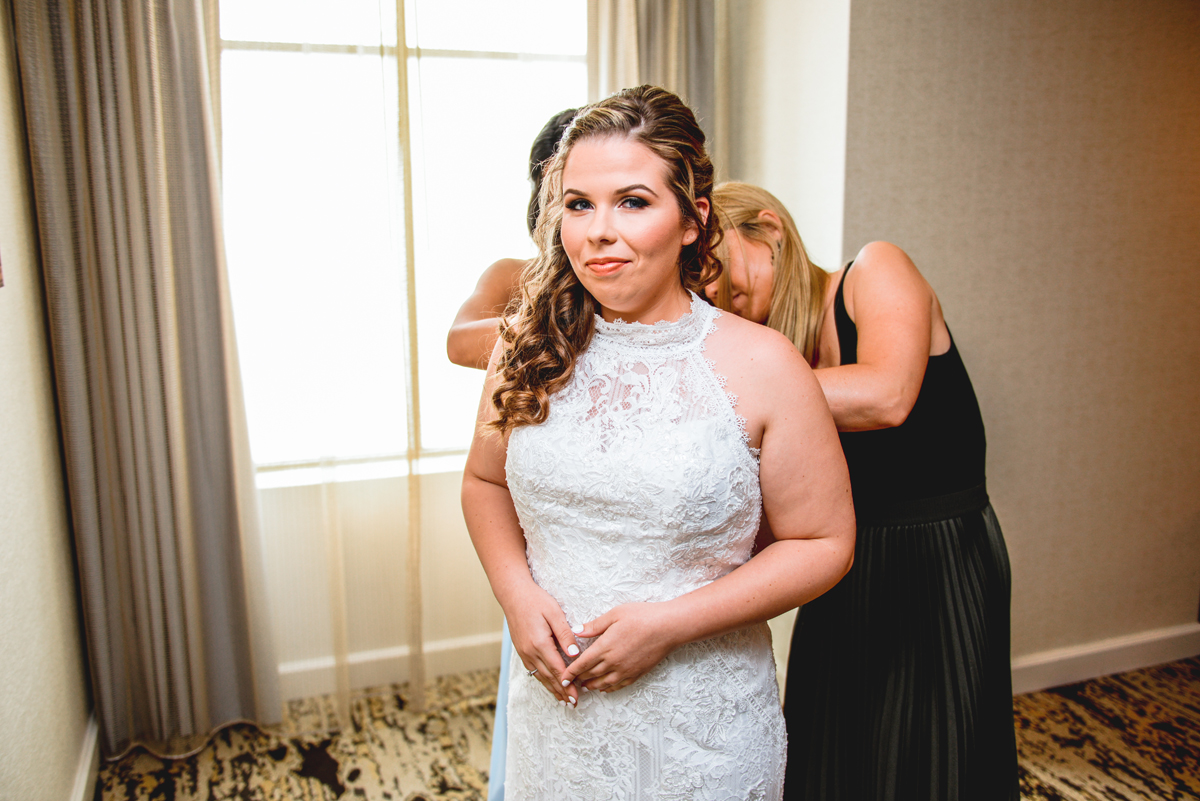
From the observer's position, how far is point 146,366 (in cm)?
235

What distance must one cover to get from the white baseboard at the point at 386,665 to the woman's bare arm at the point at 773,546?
6.49 feet

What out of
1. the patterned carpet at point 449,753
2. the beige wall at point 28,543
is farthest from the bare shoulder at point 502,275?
the patterned carpet at point 449,753

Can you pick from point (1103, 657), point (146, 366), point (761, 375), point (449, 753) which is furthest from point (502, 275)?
point (1103, 657)

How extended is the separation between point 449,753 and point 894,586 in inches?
64.3

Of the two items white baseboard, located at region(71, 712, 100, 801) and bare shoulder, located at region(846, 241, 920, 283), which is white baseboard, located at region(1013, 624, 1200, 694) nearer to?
bare shoulder, located at region(846, 241, 920, 283)

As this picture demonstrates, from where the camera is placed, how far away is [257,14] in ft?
7.80

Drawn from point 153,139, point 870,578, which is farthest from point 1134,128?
point 153,139

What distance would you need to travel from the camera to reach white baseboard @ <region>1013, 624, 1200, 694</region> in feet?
9.31

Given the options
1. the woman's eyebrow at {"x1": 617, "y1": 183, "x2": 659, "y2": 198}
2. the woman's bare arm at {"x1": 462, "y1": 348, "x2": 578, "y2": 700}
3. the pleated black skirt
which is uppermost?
the woman's eyebrow at {"x1": 617, "y1": 183, "x2": 659, "y2": 198}

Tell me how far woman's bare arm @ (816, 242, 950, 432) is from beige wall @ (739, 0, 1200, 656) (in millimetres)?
877

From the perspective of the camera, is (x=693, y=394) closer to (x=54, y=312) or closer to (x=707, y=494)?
(x=707, y=494)

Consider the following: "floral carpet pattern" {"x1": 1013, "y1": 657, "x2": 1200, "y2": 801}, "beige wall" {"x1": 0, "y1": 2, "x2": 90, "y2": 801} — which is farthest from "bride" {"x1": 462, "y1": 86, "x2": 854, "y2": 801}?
"floral carpet pattern" {"x1": 1013, "y1": 657, "x2": 1200, "y2": 801}

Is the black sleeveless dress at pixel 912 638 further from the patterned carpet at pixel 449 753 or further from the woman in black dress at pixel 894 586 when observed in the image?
the patterned carpet at pixel 449 753

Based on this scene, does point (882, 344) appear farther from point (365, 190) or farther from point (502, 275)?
point (365, 190)
